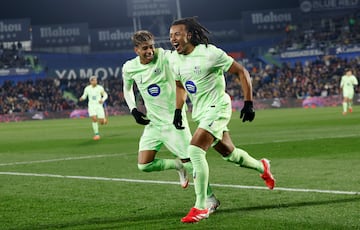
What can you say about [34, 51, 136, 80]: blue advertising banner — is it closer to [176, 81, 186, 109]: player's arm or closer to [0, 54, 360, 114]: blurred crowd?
[0, 54, 360, 114]: blurred crowd

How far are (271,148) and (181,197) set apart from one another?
778 cm

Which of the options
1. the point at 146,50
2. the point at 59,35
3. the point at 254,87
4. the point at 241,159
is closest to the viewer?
the point at 241,159

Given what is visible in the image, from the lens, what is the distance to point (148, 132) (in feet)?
30.5

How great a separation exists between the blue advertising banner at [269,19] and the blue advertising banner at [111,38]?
11148 millimetres

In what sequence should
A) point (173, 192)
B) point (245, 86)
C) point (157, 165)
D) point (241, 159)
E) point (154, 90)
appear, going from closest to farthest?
point (245, 86) → point (241, 159) → point (154, 90) → point (157, 165) → point (173, 192)

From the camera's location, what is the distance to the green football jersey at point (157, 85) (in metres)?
9.08

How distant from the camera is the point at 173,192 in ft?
32.9

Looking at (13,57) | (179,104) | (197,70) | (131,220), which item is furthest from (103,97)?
(13,57)

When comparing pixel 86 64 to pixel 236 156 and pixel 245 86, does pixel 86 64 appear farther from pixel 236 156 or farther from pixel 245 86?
pixel 245 86

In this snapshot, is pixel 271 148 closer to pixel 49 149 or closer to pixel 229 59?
pixel 49 149

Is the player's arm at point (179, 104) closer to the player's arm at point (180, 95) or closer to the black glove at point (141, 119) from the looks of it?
the player's arm at point (180, 95)

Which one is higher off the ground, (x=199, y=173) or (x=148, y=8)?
(x=199, y=173)

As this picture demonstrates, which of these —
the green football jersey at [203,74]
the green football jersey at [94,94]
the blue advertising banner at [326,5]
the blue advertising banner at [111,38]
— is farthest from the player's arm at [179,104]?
the blue advertising banner at [326,5]

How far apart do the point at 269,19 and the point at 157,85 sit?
60084mm
